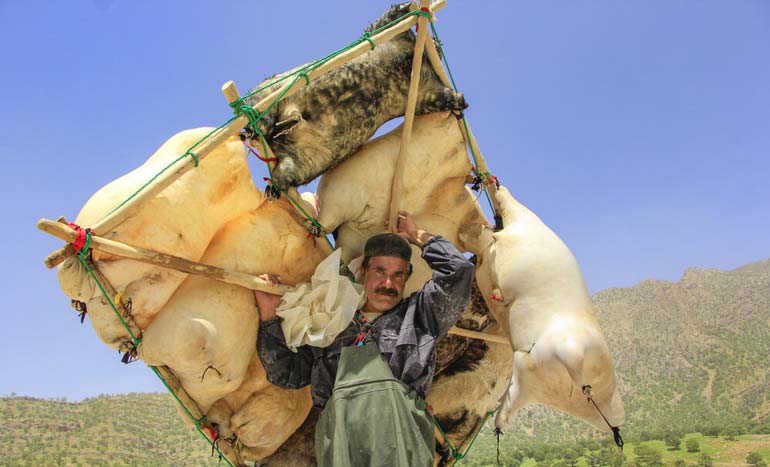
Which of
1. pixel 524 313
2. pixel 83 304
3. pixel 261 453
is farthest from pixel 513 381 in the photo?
pixel 83 304

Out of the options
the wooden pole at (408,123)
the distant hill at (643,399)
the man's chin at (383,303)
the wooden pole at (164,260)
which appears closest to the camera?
the wooden pole at (164,260)

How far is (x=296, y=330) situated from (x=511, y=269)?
1262mm

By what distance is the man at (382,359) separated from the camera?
252 cm

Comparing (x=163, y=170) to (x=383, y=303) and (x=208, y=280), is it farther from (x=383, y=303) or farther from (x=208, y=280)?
(x=383, y=303)

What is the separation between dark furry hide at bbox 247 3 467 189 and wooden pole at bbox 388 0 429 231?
111 millimetres

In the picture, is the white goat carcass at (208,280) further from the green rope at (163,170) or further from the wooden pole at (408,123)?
the wooden pole at (408,123)

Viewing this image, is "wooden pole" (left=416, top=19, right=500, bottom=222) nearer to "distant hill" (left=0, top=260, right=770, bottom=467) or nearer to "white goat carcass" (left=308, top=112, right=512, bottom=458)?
"white goat carcass" (left=308, top=112, right=512, bottom=458)

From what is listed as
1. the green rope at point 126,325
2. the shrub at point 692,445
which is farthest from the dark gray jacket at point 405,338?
the shrub at point 692,445

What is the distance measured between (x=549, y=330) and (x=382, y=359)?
884 mm

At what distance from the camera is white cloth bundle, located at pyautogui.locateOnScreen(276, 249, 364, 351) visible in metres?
2.90

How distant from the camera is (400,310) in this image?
9.91 feet

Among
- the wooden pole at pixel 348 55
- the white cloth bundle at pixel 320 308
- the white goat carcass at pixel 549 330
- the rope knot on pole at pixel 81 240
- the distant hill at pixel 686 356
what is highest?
the wooden pole at pixel 348 55

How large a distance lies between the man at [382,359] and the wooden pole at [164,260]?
0.44 ft

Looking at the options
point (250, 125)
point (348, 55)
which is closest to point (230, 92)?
point (250, 125)
